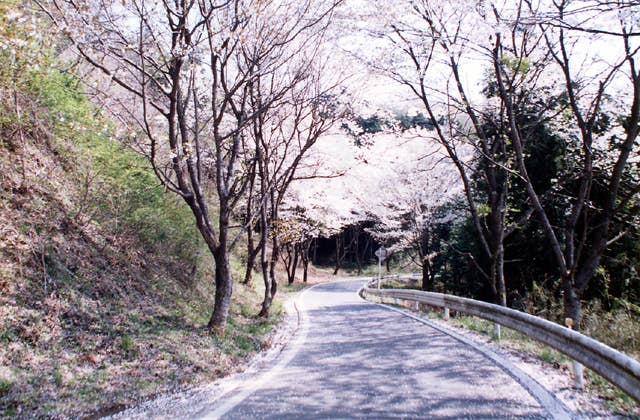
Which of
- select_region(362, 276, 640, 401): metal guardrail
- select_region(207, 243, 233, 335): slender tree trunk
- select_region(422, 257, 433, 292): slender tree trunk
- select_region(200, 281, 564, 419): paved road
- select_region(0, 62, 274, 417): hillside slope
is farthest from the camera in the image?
select_region(422, 257, 433, 292): slender tree trunk

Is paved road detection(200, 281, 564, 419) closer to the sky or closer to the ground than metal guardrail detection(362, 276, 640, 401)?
closer to the ground

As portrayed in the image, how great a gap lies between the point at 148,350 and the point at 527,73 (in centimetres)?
1090

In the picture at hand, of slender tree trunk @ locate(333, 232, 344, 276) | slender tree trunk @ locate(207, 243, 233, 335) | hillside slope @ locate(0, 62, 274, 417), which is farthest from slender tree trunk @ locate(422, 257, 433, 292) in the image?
slender tree trunk @ locate(333, 232, 344, 276)

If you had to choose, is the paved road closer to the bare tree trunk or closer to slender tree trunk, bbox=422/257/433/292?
the bare tree trunk

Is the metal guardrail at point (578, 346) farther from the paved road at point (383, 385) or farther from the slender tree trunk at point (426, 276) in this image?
the slender tree trunk at point (426, 276)

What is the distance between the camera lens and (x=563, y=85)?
12.7 metres

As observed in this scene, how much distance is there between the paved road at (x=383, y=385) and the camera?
4727 millimetres

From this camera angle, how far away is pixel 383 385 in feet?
18.8

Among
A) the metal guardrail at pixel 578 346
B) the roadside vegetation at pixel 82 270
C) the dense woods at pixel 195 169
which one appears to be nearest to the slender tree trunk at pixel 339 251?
the dense woods at pixel 195 169

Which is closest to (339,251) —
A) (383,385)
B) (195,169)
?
(195,169)

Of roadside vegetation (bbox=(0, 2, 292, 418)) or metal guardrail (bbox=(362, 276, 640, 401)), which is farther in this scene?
roadside vegetation (bbox=(0, 2, 292, 418))

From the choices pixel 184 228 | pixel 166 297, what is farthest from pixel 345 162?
pixel 166 297

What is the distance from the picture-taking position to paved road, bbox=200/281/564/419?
473 centimetres

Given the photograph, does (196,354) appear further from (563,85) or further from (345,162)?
(345,162)
